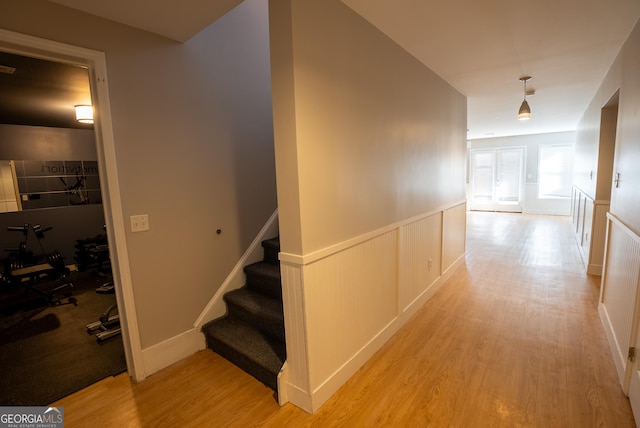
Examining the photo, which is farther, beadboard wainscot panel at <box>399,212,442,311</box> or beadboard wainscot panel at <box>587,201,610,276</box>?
beadboard wainscot panel at <box>587,201,610,276</box>

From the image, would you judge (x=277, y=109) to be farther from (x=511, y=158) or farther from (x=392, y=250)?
(x=511, y=158)

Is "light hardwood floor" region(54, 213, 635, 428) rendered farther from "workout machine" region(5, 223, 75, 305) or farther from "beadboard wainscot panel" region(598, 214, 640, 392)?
"workout machine" region(5, 223, 75, 305)

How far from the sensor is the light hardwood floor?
1.75 metres

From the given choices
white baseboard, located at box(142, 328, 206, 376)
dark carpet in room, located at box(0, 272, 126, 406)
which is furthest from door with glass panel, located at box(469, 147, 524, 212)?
dark carpet in room, located at box(0, 272, 126, 406)

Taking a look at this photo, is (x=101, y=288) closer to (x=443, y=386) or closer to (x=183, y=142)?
(x=183, y=142)

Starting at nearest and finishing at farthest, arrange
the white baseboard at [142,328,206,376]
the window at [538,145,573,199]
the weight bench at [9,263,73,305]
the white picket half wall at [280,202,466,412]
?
the white picket half wall at [280,202,466,412] < the white baseboard at [142,328,206,376] < the weight bench at [9,263,73,305] < the window at [538,145,573,199]

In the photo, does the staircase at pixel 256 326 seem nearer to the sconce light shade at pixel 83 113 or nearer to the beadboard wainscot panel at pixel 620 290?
the beadboard wainscot panel at pixel 620 290

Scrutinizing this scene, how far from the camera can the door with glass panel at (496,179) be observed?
32.1ft

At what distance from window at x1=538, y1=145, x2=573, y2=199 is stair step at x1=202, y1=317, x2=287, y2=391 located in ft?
34.3

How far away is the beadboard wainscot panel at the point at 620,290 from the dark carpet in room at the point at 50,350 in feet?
11.8

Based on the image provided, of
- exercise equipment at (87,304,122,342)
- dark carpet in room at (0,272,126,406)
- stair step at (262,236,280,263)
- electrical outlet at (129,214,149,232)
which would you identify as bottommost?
dark carpet in room at (0,272,126,406)

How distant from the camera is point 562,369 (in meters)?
2.13

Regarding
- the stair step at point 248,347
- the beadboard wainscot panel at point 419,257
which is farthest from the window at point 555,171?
the stair step at point 248,347

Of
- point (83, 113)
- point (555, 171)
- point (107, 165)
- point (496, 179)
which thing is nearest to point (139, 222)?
point (107, 165)
